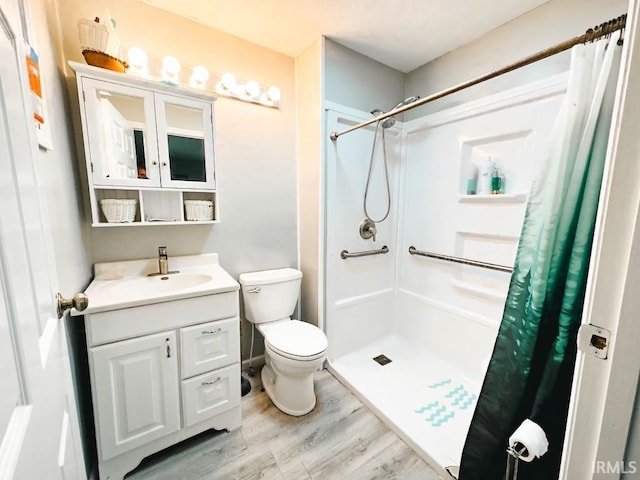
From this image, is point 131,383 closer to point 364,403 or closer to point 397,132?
point 364,403

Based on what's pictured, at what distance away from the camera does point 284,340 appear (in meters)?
1.58

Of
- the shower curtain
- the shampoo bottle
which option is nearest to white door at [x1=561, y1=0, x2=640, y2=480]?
the shower curtain

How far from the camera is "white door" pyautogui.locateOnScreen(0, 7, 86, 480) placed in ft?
1.16

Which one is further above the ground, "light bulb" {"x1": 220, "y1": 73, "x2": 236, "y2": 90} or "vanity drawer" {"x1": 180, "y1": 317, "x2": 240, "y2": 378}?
"light bulb" {"x1": 220, "y1": 73, "x2": 236, "y2": 90}

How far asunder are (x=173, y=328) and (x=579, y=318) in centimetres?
152

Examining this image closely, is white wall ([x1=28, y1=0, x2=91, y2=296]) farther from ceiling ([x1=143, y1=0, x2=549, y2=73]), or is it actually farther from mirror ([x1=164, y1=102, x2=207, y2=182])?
ceiling ([x1=143, y1=0, x2=549, y2=73])

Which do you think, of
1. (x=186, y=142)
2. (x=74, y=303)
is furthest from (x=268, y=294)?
(x=74, y=303)

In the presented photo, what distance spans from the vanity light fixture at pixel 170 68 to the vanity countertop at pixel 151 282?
103 cm

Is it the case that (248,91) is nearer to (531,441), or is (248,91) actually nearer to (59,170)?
(59,170)

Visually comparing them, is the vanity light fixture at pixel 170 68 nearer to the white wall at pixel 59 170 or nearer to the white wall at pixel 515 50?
the white wall at pixel 59 170

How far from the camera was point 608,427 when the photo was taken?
520 millimetres

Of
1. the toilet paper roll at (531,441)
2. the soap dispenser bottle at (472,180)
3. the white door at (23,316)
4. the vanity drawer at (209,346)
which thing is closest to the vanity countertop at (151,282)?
the vanity drawer at (209,346)

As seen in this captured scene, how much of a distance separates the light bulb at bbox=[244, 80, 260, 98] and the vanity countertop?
3.53 ft

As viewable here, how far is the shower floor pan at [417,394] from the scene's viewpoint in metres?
1.39
